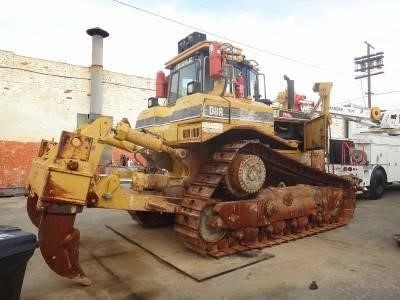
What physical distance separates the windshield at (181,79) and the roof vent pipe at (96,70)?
9.46 m

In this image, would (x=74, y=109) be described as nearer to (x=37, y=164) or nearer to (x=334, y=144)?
(x=334, y=144)

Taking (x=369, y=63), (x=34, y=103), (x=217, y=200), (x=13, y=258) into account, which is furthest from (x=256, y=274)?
(x=369, y=63)

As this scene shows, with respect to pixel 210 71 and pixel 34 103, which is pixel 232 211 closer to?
pixel 210 71

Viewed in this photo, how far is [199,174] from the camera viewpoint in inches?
234

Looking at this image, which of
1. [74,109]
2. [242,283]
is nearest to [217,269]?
[242,283]

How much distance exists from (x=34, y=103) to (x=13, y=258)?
44.7 feet

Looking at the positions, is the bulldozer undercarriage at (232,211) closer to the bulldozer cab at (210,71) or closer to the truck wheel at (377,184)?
the bulldozer cab at (210,71)

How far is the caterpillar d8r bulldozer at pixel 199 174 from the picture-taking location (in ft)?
13.8

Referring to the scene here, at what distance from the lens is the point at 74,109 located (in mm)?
16438

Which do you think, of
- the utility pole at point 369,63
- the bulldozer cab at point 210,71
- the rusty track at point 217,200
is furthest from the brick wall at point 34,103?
the utility pole at point 369,63

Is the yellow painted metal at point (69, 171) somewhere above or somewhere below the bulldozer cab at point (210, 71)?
below

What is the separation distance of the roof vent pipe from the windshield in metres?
9.46

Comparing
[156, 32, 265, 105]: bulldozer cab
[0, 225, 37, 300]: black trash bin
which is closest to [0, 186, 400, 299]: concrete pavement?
[0, 225, 37, 300]: black trash bin

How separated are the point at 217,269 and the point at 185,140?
6.49 ft
